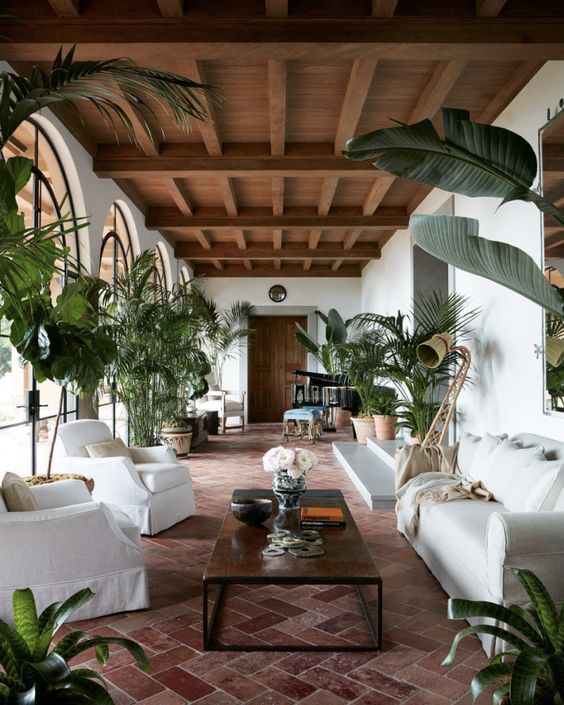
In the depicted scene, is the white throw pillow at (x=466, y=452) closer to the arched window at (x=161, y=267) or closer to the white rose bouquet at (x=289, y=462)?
the white rose bouquet at (x=289, y=462)

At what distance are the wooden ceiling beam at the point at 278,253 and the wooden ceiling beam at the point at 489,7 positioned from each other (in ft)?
23.2

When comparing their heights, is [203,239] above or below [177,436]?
above

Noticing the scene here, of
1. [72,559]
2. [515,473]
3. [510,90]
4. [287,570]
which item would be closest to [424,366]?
[510,90]

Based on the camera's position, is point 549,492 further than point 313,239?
No

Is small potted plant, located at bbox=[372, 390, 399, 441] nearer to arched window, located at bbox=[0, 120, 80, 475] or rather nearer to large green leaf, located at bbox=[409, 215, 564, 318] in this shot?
arched window, located at bbox=[0, 120, 80, 475]

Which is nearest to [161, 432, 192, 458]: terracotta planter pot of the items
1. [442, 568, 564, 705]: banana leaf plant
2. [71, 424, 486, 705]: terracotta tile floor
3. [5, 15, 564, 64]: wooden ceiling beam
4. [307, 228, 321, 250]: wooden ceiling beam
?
[307, 228, 321, 250]: wooden ceiling beam

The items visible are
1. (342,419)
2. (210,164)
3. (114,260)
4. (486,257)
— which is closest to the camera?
(486,257)

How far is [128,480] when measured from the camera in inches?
171

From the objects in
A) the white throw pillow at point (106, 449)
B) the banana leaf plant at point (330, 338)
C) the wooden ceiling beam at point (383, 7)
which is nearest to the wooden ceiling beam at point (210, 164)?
the wooden ceiling beam at point (383, 7)

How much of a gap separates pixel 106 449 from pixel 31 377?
82 centimetres

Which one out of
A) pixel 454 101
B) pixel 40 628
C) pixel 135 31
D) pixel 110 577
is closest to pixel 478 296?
pixel 454 101

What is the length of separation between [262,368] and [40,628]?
11335mm

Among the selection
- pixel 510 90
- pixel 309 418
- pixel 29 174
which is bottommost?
pixel 309 418

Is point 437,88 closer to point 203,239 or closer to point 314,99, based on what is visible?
point 314,99
